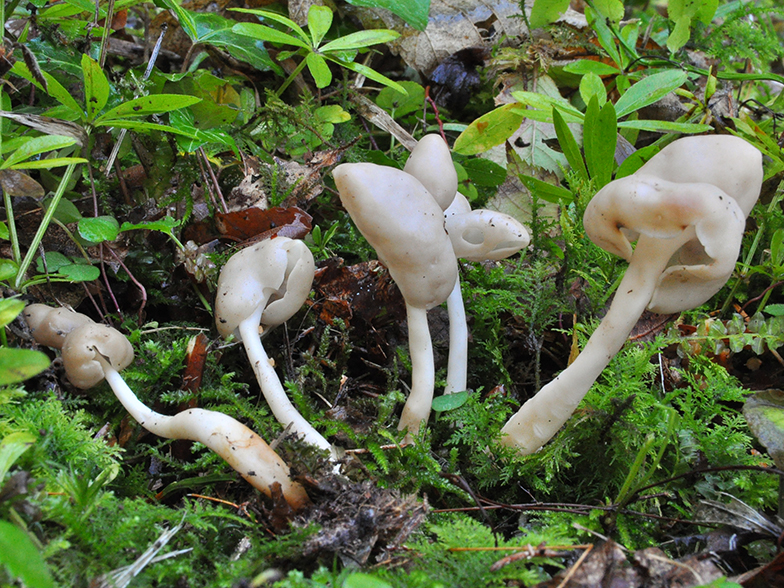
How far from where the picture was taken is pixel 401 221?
4.34ft

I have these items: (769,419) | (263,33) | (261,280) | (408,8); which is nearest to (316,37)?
(263,33)

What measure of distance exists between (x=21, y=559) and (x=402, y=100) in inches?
88.0

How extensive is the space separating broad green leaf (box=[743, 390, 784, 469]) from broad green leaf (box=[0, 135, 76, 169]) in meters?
1.94

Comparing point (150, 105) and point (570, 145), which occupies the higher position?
point (150, 105)

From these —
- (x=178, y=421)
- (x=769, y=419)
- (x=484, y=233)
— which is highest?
(x=484, y=233)

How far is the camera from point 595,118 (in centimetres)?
175

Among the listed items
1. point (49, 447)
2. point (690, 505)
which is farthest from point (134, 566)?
point (690, 505)

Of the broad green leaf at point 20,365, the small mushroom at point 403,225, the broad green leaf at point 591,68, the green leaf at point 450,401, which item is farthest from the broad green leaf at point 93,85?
the broad green leaf at point 591,68

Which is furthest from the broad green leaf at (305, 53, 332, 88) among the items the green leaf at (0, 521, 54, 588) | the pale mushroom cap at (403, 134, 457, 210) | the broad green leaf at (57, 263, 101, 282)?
the green leaf at (0, 521, 54, 588)

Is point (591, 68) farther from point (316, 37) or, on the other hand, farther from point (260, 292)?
point (260, 292)

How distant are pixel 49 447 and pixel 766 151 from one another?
235 cm

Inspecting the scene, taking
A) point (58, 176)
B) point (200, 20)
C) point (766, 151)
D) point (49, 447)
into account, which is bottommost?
point (49, 447)

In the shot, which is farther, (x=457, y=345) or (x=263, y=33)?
(x=263, y=33)

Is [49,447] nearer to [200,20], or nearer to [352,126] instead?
[200,20]
